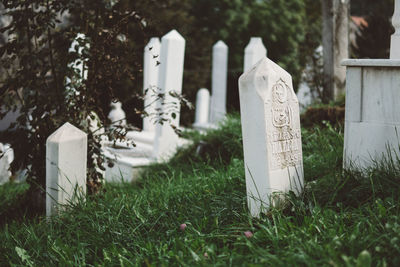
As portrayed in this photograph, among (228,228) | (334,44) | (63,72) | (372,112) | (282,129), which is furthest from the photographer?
(334,44)

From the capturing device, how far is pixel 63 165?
13.0 ft

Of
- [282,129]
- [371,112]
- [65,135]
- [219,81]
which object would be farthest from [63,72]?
[219,81]

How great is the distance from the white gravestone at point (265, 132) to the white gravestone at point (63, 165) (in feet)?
4.92

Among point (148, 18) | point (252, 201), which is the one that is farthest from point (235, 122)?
point (252, 201)

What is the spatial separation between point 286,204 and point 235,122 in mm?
2857

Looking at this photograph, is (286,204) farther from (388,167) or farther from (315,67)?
(315,67)

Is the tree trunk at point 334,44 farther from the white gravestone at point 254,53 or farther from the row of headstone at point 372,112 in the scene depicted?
the row of headstone at point 372,112

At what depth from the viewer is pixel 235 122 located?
19.5 feet

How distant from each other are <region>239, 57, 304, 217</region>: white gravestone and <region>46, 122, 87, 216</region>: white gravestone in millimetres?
1500

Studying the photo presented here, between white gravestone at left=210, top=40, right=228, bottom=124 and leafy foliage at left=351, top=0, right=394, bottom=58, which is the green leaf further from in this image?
leafy foliage at left=351, top=0, right=394, bottom=58

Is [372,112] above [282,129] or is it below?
above

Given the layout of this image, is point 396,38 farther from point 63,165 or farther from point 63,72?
point 63,72

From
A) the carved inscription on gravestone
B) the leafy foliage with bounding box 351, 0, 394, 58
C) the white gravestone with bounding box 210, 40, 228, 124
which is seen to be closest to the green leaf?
the carved inscription on gravestone

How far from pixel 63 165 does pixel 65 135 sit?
0.74 ft
